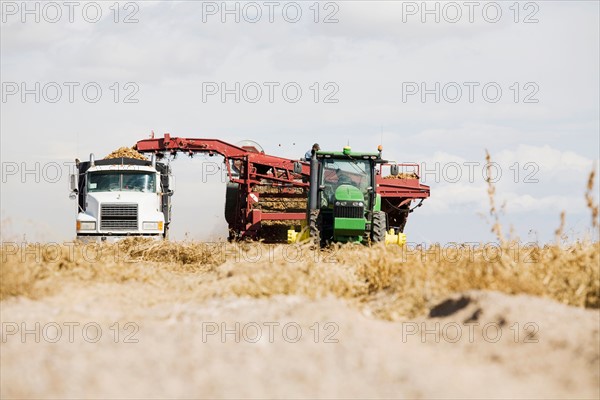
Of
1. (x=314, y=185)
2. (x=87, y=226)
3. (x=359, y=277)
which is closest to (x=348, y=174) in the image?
(x=314, y=185)

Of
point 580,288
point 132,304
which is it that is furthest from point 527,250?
point 132,304

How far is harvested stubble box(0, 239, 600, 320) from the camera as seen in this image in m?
9.27

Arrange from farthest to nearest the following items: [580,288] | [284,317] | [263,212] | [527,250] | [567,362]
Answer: [263,212]
[527,250]
[580,288]
[284,317]
[567,362]

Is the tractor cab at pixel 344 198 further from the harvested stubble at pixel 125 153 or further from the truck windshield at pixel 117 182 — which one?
the harvested stubble at pixel 125 153

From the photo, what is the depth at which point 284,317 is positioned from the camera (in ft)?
27.5

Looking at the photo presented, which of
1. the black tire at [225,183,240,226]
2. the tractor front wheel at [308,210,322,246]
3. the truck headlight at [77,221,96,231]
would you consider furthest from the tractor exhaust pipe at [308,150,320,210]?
the black tire at [225,183,240,226]

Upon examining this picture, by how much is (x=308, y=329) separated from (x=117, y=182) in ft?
43.5

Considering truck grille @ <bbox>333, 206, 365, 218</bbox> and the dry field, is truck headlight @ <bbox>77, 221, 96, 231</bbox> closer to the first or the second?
truck grille @ <bbox>333, 206, 365, 218</bbox>

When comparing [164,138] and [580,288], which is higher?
[164,138]

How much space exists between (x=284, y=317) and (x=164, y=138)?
52.4 ft

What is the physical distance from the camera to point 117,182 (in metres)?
20.3

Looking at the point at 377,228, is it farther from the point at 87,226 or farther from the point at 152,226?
the point at 87,226

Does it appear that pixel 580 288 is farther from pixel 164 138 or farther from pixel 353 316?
pixel 164 138

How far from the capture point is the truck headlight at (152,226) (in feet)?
65.9
